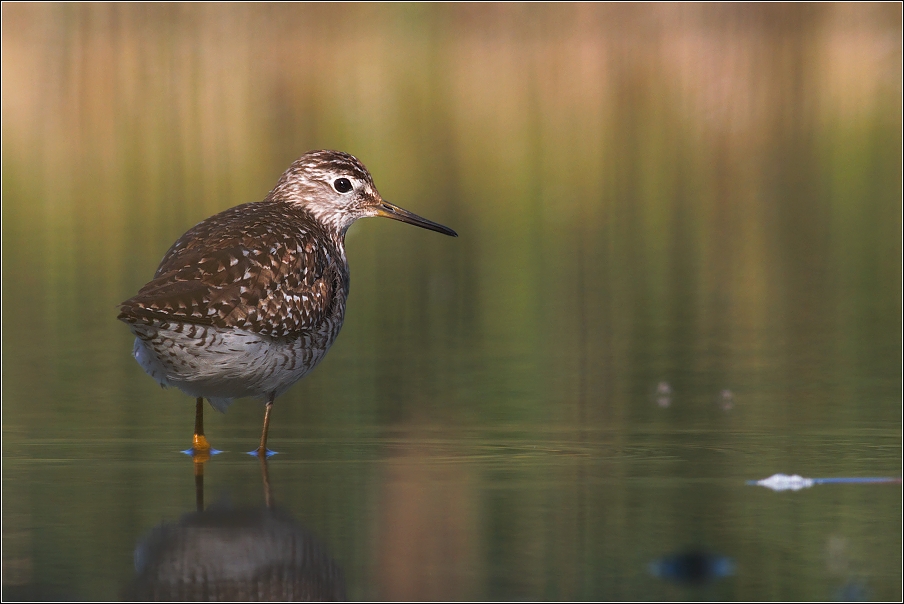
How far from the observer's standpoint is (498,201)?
18.6 m

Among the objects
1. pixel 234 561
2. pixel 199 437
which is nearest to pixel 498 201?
pixel 199 437

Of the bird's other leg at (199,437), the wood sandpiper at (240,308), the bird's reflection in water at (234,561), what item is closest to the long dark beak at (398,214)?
the wood sandpiper at (240,308)

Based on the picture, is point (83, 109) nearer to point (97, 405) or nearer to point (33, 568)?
point (97, 405)

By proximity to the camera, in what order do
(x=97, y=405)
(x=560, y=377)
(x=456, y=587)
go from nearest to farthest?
(x=456, y=587) < (x=97, y=405) < (x=560, y=377)

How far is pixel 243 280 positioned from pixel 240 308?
170 mm

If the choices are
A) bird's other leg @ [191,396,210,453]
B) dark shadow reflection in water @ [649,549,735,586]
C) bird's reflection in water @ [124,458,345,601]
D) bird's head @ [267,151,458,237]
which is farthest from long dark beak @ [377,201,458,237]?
dark shadow reflection in water @ [649,549,735,586]

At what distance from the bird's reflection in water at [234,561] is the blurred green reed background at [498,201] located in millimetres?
197

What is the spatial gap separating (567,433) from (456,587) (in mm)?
2673

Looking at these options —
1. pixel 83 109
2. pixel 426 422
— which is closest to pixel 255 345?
pixel 426 422

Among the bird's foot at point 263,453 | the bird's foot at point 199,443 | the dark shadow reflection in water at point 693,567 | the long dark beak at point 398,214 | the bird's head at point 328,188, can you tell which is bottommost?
the dark shadow reflection in water at point 693,567

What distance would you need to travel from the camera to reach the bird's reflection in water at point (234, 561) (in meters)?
4.91

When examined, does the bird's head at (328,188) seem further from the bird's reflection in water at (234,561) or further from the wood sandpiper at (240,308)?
the bird's reflection in water at (234,561)

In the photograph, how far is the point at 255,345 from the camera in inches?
279

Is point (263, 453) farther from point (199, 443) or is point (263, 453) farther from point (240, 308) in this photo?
point (240, 308)
